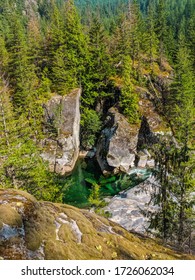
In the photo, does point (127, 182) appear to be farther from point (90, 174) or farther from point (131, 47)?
point (131, 47)

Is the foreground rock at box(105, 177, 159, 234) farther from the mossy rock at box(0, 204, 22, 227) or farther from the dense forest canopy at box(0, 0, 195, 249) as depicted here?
the mossy rock at box(0, 204, 22, 227)

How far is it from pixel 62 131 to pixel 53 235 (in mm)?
38900

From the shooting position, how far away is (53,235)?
8.45 metres

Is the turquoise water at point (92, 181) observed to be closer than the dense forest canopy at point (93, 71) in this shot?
Yes

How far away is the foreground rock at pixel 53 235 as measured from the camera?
25.1 ft

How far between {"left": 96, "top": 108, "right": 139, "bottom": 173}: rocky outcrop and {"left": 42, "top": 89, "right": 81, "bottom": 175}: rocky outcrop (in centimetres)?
540

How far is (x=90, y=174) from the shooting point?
44719 millimetres

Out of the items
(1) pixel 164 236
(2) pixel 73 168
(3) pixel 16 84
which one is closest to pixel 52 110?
(3) pixel 16 84

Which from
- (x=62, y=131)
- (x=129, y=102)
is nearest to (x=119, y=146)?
(x=129, y=102)

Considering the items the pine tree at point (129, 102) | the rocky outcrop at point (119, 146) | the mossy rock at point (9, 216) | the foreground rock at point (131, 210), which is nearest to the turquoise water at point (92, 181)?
the rocky outcrop at point (119, 146)

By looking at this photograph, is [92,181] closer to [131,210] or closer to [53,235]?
[131,210]

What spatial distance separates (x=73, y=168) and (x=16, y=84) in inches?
680

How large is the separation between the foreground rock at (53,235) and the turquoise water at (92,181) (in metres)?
24.7

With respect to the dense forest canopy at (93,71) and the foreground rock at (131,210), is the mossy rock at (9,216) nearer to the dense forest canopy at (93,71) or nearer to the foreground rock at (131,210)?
the foreground rock at (131,210)
